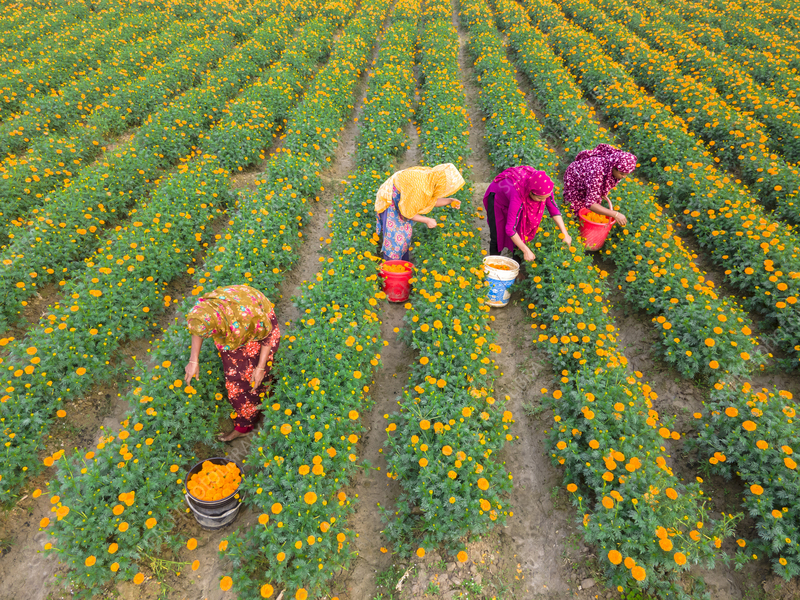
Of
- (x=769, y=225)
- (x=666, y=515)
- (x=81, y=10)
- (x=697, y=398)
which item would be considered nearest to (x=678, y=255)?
(x=769, y=225)

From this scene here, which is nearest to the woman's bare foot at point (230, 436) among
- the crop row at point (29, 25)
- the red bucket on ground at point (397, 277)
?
the red bucket on ground at point (397, 277)

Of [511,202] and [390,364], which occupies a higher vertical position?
[511,202]

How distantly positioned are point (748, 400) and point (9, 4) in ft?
74.8

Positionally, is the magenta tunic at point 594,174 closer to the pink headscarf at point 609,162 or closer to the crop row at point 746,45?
the pink headscarf at point 609,162

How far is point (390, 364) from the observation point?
4.36 meters

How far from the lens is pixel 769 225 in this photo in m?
4.66

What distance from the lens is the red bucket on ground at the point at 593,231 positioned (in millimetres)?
4914

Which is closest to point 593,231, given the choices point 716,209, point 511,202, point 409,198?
point 511,202

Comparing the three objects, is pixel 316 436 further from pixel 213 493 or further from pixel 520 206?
pixel 520 206

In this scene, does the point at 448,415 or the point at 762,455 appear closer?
the point at 762,455

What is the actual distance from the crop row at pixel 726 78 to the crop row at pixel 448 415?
675 cm

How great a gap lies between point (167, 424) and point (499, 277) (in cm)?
364

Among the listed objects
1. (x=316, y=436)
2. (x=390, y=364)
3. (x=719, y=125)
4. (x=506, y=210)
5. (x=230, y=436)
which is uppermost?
(x=506, y=210)

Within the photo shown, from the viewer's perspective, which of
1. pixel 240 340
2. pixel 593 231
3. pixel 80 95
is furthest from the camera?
pixel 80 95
